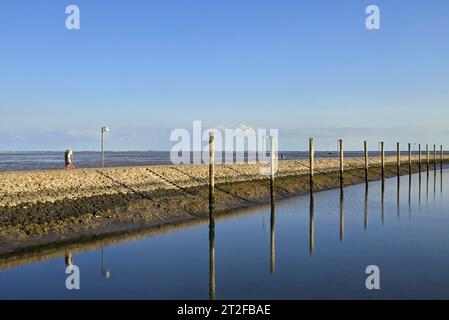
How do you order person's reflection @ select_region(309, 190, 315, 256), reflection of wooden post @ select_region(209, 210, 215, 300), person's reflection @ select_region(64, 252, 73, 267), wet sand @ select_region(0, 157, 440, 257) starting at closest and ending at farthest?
reflection of wooden post @ select_region(209, 210, 215, 300) → person's reflection @ select_region(64, 252, 73, 267) → person's reflection @ select_region(309, 190, 315, 256) → wet sand @ select_region(0, 157, 440, 257)

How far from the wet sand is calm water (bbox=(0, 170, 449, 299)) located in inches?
85.5

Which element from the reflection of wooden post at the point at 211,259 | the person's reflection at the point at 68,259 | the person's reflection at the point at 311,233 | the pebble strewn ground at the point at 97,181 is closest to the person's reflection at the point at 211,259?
the reflection of wooden post at the point at 211,259

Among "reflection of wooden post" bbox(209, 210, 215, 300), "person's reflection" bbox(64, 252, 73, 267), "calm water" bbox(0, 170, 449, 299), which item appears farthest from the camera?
"person's reflection" bbox(64, 252, 73, 267)

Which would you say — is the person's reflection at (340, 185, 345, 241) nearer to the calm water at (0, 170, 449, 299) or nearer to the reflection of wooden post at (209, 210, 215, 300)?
the calm water at (0, 170, 449, 299)

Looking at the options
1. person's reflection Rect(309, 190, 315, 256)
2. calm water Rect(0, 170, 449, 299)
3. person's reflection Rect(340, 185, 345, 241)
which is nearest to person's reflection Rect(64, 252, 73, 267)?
calm water Rect(0, 170, 449, 299)

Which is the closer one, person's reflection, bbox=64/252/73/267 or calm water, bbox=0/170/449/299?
calm water, bbox=0/170/449/299

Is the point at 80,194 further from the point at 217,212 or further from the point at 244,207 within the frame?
the point at 244,207

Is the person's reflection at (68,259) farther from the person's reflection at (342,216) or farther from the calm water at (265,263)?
the person's reflection at (342,216)

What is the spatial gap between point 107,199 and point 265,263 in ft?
38.9

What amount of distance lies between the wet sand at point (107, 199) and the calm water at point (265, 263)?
2.17 meters

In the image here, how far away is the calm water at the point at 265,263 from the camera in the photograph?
41.8ft

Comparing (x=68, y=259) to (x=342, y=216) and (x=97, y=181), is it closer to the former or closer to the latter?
(x=97, y=181)

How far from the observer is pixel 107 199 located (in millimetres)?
24859

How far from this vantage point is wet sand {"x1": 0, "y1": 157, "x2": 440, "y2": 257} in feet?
61.9
